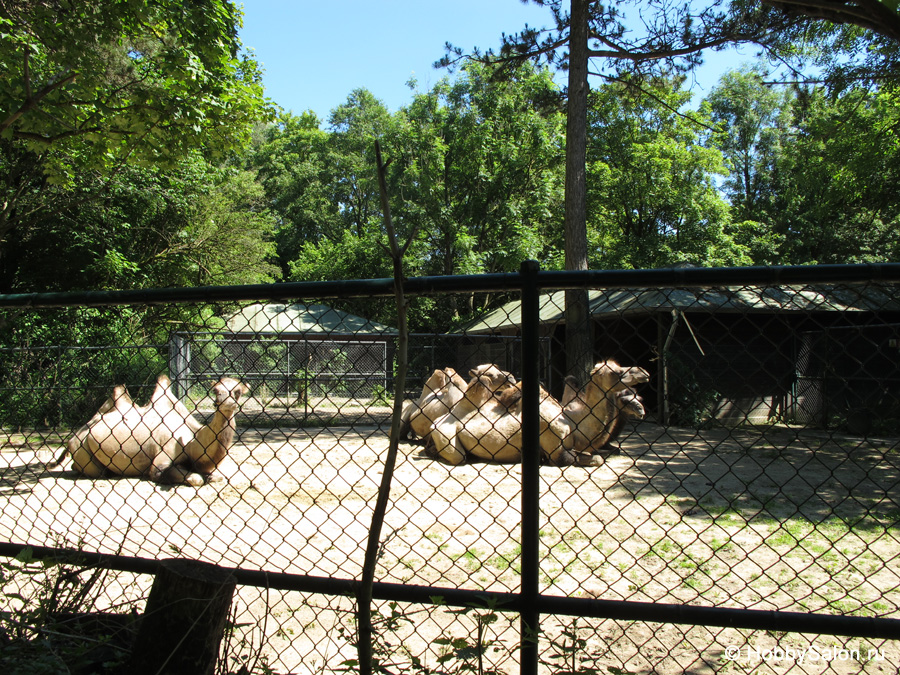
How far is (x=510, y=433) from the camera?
Answer: 7.28m

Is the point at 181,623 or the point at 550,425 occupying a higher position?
the point at 181,623

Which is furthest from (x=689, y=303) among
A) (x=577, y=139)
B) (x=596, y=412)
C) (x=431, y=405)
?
(x=431, y=405)

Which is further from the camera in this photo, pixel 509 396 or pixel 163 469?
pixel 509 396

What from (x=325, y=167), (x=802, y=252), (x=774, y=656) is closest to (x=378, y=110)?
(x=325, y=167)

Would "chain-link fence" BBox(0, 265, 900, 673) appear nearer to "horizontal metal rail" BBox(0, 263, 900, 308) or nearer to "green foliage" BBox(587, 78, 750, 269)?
"horizontal metal rail" BBox(0, 263, 900, 308)

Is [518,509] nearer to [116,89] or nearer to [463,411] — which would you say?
[463,411]

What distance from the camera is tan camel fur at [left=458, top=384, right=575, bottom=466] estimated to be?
23.7 feet

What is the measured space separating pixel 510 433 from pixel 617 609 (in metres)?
5.72

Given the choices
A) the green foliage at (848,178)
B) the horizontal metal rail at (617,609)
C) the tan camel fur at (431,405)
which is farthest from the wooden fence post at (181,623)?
the green foliage at (848,178)

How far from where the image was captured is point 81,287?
1299 cm

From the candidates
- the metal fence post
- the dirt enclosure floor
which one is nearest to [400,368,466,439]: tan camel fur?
the dirt enclosure floor

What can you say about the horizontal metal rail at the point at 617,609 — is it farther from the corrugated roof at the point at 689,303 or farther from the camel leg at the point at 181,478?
the corrugated roof at the point at 689,303

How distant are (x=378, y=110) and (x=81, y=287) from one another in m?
25.7

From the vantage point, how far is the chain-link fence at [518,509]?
65.2 inches
